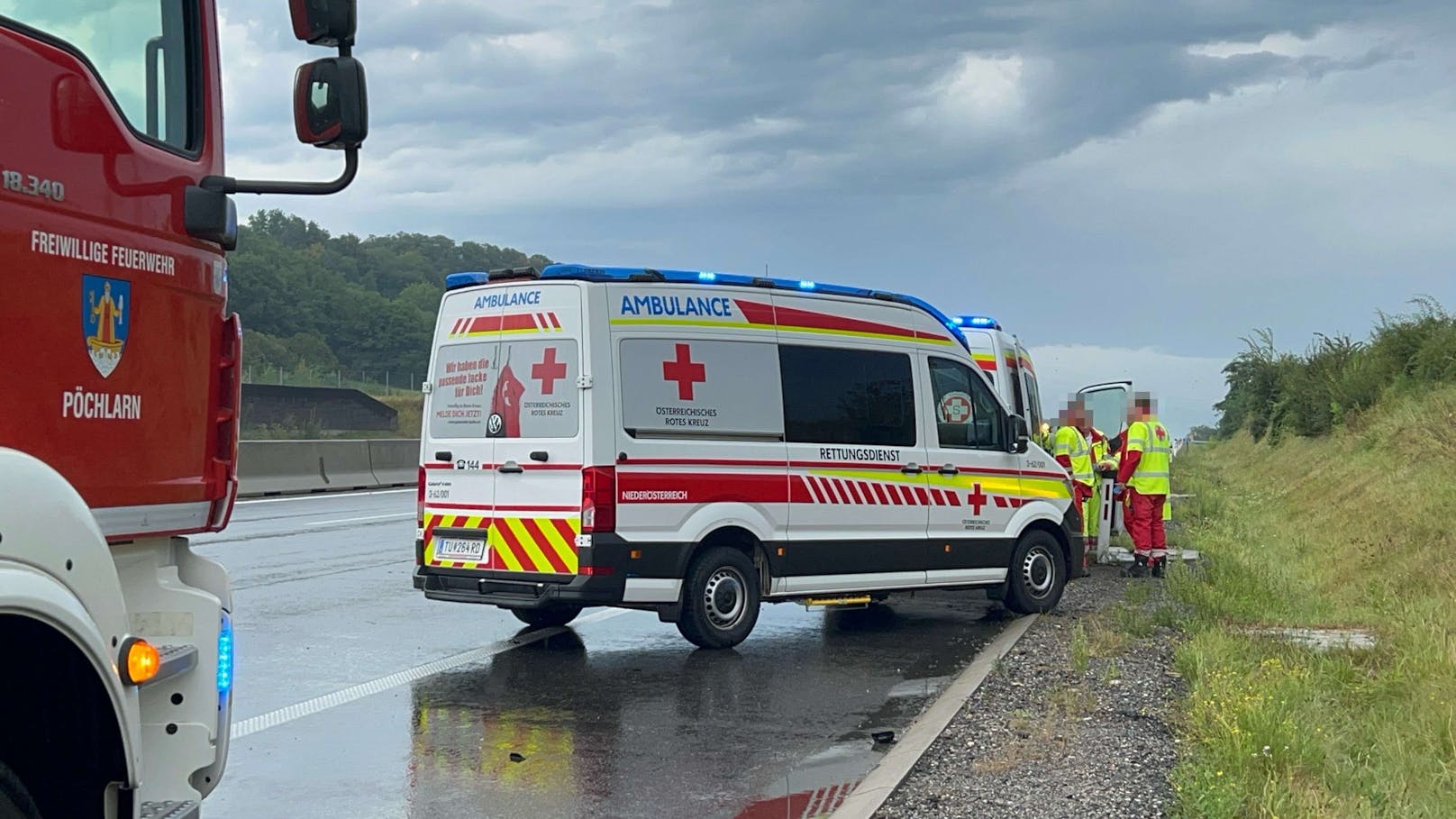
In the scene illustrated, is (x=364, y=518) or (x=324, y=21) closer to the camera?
(x=324, y=21)

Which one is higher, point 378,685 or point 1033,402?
point 1033,402

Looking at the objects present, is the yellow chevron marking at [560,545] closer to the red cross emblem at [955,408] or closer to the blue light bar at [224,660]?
the red cross emblem at [955,408]

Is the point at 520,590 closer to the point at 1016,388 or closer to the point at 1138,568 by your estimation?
the point at 1138,568

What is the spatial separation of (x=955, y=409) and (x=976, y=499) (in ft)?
2.47

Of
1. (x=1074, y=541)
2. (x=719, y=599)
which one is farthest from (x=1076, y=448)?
(x=719, y=599)

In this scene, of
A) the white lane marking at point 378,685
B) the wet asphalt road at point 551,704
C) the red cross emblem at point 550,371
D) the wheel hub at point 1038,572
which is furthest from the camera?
the wheel hub at point 1038,572

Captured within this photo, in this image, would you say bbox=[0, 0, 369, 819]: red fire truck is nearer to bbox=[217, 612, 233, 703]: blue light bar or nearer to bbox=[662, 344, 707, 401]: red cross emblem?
bbox=[217, 612, 233, 703]: blue light bar

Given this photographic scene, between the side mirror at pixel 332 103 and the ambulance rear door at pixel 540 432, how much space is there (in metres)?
5.08

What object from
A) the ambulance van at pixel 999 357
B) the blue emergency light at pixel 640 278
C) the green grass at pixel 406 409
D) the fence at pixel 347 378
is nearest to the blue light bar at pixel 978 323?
the ambulance van at pixel 999 357

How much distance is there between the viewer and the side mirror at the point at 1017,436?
1208 cm

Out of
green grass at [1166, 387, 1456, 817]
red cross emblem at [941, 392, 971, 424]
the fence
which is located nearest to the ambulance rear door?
red cross emblem at [941, 392, 971, 424]

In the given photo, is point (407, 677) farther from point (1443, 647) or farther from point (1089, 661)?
point (1443, 647)

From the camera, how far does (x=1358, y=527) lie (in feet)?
50.1

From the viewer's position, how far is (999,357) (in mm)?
17078
